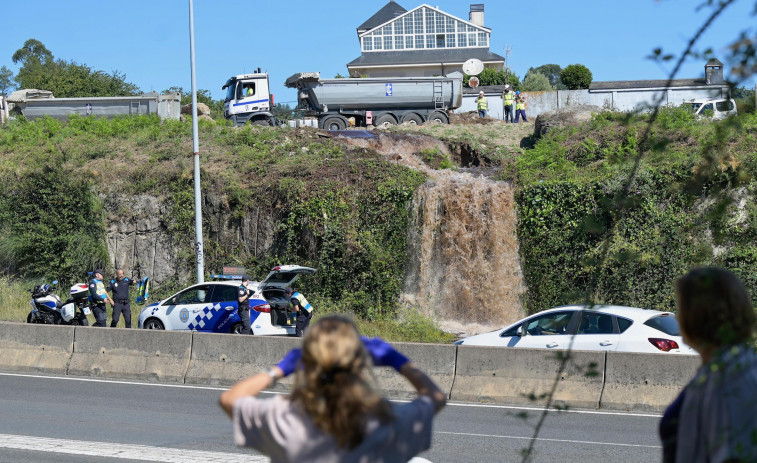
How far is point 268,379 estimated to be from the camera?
3.19 meters

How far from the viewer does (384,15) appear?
276 feet

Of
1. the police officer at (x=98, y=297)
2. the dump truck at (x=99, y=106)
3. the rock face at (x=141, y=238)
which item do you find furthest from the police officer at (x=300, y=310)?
the dump truck at (x=99, y=106)

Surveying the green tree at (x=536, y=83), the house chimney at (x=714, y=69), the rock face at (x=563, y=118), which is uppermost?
the green tree at (x=536, y=83)

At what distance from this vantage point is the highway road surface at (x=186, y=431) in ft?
29.1

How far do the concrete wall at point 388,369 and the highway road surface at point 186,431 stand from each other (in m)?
0.36

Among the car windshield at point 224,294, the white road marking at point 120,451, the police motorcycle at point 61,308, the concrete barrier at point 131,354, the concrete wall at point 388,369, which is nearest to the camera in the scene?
the white road marking at point 120,451

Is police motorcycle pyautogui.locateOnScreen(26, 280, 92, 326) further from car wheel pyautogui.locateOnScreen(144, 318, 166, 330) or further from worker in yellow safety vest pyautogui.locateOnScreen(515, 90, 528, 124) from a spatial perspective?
worker in yellow safety vest pyautogui.locateOnScreen(515, 90, 528, 124)

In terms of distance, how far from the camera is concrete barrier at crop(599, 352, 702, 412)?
1168cm

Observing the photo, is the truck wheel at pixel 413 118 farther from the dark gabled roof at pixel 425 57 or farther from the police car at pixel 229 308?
the dark gabled roof at pixel 425 57

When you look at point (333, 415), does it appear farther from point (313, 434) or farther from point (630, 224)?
point (630, 224)

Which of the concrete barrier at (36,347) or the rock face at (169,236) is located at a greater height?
the rock face at (169,236)

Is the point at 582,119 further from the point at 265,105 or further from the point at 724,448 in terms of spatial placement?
the point at 724,448

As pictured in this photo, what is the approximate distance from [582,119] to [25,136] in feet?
66.5

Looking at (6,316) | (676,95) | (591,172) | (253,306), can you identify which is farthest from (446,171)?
(676,95)
